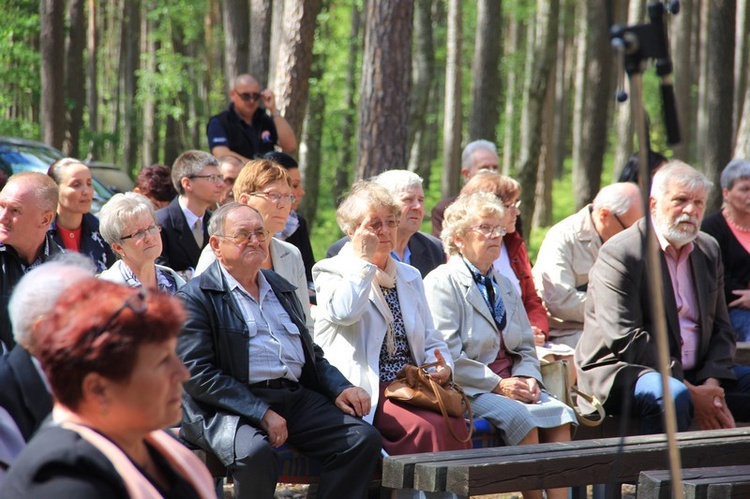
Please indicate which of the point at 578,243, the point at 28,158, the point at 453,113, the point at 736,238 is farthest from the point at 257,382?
the point at 453,113

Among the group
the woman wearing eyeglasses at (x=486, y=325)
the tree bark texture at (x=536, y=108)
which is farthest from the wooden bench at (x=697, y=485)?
the tree bark texture at (x=536, y=108)

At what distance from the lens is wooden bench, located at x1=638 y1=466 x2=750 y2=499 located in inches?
154

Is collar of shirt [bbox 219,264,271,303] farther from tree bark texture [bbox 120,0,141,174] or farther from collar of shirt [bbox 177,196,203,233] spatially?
tree bark texture [bbox 120,0,141,174]

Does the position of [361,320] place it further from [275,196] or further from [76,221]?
[76,221]

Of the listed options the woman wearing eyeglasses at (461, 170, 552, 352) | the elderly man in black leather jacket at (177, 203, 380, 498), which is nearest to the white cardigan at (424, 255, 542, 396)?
the woman wearing eyeglasses at (461, 170, 552, 352)

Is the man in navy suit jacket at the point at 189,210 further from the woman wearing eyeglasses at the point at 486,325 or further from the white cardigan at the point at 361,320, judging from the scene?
the woman wearing eyeglasses at the point at 486,325

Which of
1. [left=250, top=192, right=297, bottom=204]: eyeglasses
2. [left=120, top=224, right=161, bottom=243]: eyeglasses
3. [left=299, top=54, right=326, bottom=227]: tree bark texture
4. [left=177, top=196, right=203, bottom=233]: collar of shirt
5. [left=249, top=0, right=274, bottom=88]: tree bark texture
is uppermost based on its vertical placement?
[left=249, top=0, right=274, bottom=88]: tree bark texture

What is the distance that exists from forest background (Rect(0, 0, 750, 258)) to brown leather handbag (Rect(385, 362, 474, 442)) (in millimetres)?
1743

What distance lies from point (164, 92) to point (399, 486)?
74.2 feet

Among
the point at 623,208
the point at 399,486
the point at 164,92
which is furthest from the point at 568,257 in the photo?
the point at 164,92

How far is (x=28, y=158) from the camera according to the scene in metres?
10.4

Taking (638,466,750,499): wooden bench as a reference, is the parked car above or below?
above

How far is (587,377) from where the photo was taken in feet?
18.1

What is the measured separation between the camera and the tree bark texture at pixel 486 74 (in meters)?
16.6
